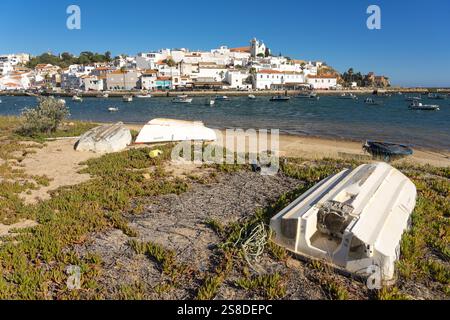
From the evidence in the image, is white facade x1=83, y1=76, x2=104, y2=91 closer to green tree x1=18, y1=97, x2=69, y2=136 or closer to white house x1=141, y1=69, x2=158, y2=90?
white house x1=141, y1=69, x2=158, y2=90

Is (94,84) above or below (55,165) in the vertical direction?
above

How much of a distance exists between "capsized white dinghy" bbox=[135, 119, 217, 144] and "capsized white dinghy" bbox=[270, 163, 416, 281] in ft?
43.3

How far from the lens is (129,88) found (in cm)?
13850

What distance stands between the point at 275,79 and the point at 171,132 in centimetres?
13624

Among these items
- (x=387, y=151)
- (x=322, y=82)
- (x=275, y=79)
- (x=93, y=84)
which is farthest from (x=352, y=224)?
(x=322, y=82)

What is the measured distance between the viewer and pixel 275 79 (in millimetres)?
148625

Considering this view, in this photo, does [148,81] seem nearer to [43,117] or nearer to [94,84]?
[94,84]

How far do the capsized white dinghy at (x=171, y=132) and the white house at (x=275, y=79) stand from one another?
12921 cm

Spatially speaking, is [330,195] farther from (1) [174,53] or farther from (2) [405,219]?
(1) [174,53]

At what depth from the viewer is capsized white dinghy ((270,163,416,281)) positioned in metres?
5.29

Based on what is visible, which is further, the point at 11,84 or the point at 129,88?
the point at 11,84

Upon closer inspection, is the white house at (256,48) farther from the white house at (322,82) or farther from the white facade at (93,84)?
the white facade at (93,84)

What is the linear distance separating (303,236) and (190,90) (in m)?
133
